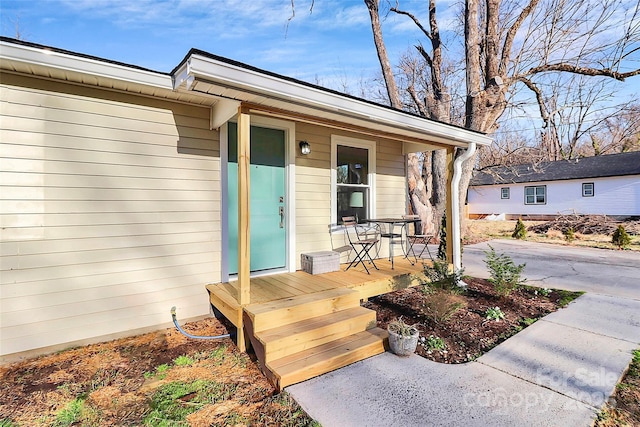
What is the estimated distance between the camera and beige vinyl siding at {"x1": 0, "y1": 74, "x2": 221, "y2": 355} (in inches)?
108

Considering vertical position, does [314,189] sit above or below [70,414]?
above

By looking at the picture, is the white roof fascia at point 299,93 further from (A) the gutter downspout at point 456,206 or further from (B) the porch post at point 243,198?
(A) the gutter downspout at point 456,206

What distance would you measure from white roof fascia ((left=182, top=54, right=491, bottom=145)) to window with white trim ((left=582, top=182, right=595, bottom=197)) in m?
18.2

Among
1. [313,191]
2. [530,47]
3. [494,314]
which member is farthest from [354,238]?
[530,47]

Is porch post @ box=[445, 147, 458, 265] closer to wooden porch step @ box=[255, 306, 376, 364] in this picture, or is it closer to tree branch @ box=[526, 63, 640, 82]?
wooden porch step @ box=[255, 306, 376, 364]

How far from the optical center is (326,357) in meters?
2.56

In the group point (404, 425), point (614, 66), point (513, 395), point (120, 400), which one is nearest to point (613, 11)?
point (614, 66)

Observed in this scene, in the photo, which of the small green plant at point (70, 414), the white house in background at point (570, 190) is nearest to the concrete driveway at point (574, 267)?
the small green plant at point (70, 414)

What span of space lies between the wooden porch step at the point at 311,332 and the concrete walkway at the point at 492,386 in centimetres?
32

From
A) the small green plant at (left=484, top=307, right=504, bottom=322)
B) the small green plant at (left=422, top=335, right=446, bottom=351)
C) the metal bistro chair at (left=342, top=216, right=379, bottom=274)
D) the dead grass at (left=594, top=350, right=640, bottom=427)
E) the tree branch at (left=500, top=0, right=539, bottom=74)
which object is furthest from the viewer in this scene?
the tree branch at (left=500, top=0, right=539, bottom=74)

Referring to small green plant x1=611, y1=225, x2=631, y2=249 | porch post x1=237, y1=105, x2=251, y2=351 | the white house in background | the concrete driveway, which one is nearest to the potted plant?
porch post x1=237, y1=105, x2=251, y2=351

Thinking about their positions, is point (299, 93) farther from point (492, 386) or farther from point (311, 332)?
point (492, 386)

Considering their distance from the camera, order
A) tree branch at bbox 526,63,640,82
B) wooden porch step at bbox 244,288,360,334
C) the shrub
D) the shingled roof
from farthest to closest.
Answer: the shingled roof → tree branch at bbox 526,63,640,82 → the shrub → wooden porch step at bbox 244,288,360,334

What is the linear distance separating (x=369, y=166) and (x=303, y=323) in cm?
322
